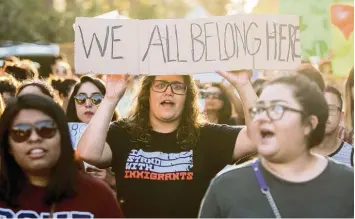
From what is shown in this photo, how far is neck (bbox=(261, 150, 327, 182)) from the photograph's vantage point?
3.39 m

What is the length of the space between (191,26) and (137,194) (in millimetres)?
856

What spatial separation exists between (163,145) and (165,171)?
14 cm

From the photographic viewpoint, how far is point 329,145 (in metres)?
4.12

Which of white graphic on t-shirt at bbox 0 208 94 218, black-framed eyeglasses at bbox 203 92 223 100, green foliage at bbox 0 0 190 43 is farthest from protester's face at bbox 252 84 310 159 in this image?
green foliage at bbox 0 0 190 43

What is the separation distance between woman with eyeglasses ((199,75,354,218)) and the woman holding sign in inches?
17.8

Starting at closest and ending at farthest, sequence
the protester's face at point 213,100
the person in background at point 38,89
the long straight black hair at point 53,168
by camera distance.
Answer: the long straight black hair at point 53,168, the person in background at point 38,89, the protester's face at point 213,100

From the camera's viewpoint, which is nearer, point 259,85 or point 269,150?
point 269,150

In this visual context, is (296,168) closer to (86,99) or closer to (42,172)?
(42,172)

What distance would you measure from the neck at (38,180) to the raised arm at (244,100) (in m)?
0.96

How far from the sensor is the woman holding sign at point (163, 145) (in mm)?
3947

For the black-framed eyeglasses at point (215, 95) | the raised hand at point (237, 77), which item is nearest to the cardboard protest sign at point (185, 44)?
the raised hand at point (237, 77)

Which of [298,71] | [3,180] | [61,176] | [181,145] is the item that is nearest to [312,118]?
[298,71]

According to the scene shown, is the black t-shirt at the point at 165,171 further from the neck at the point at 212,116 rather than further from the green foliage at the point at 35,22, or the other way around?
the green foliage at the point at 35,22

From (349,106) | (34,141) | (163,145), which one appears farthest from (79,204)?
(349,106)
